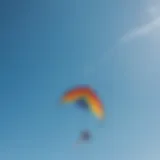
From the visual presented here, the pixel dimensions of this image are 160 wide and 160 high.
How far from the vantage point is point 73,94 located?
31.7 m

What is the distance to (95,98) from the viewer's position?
31641 mm

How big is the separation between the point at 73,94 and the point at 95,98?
3261 mm
